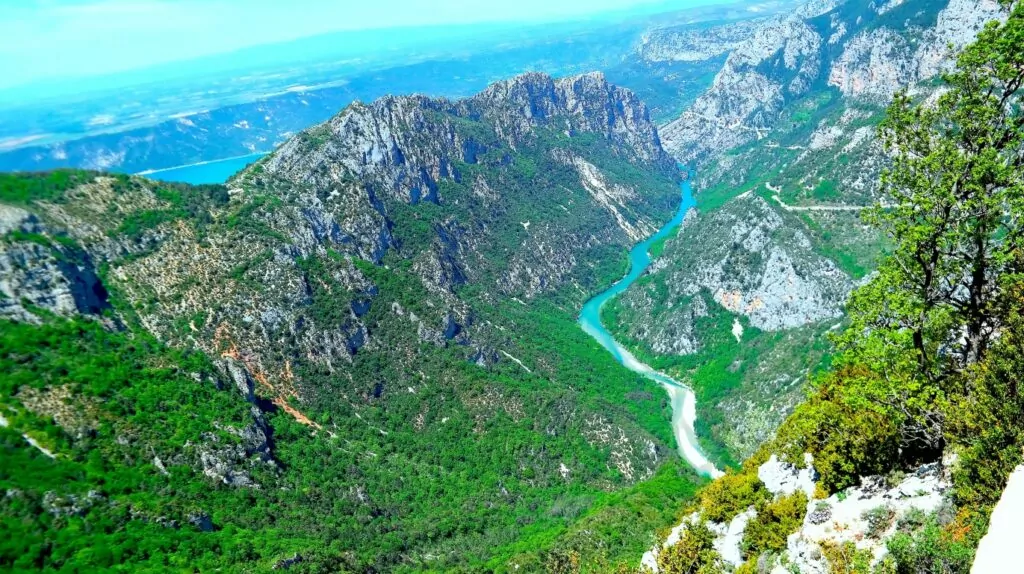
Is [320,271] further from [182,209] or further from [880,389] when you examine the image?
[880,389]

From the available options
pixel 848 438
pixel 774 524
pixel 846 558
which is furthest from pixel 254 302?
pixel 846 558

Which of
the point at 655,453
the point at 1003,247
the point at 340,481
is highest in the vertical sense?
the point at 1003,247

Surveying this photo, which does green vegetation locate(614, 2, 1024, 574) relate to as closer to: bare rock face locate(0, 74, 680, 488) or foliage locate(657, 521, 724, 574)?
foliage locate(657, 521, 724, 574)

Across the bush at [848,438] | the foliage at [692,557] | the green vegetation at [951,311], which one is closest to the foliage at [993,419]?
the green vegetation at [951,311]

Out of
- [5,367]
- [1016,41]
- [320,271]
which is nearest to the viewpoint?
[1016,41]

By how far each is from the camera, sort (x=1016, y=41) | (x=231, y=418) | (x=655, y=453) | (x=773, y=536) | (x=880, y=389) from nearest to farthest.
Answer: (x=1016, y=41) → (x=880, y=389) → (x=773, y=536) → (x=231, y=418) → (x=655, y=453)

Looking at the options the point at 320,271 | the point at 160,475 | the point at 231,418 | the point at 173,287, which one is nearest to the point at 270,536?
the point at 160,475
